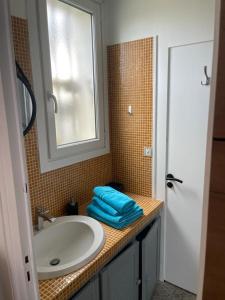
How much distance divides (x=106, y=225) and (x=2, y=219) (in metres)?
0.97

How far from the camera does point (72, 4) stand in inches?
67.9

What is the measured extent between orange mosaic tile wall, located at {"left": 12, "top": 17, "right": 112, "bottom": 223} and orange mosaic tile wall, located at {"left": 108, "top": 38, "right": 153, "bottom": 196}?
7.0 inches

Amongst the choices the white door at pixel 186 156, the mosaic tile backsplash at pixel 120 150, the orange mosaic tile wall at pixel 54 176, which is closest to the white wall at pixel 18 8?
the orange mosaic tile wall at pixel 54 176

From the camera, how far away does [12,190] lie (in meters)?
0.76

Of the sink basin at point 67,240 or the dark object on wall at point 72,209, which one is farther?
the dark object on wall at point 72,209

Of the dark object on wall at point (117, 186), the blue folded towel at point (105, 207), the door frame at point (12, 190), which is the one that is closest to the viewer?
the door frame at point (12, 190)

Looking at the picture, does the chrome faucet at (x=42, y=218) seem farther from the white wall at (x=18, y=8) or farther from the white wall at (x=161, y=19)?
the white wall at (x=161, y=19)

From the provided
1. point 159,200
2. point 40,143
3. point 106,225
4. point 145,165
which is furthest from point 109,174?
point 40,143

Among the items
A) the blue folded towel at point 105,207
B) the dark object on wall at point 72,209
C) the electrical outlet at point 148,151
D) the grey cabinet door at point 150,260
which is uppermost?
the electrical outlet at point 148,151

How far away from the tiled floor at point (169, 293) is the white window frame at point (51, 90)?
52.3 inches

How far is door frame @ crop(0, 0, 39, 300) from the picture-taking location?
2.28ft

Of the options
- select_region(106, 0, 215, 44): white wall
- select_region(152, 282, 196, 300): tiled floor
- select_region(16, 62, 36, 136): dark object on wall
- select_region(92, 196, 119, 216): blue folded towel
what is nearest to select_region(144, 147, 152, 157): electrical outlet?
select_region(92, 196, 119, 216): blue folded towel

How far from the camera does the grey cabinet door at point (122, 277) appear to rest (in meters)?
1.39

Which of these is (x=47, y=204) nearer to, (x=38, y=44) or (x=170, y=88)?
(x=38, y=44)
